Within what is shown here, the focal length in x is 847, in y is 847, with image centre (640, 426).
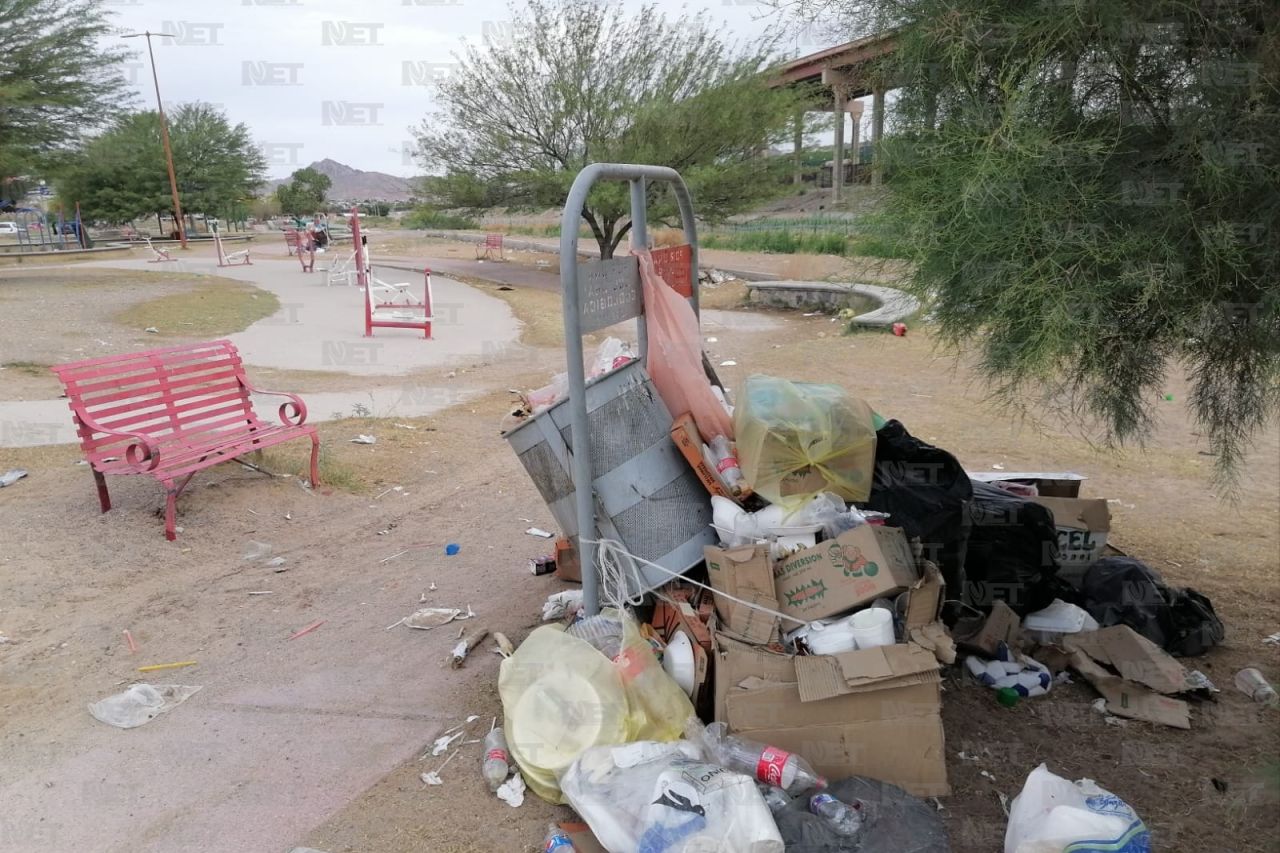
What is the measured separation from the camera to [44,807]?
8.68ft

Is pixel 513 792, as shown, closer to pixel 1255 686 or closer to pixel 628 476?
pixel 628 476

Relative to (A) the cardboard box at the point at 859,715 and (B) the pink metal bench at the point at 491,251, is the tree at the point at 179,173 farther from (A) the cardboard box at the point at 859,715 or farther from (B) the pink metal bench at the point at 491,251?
(A) the cardboard box at the point at 859,715

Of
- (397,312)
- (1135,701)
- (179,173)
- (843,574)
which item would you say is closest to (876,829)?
(843,574)

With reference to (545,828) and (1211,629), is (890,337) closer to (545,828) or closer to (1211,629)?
(1211,629)

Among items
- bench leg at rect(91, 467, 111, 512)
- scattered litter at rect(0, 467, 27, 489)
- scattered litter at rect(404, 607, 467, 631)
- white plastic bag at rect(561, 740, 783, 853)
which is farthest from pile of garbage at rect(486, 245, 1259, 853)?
scattered litter at rect(0, 467, 27, 489)

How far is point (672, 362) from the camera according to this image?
3510mm

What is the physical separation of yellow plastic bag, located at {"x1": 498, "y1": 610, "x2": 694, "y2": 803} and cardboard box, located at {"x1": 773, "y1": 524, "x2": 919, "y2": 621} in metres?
0.52

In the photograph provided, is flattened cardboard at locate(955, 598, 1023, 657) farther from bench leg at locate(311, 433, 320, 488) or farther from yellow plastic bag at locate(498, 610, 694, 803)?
bench leg at locate(311, 433, 320, 488)

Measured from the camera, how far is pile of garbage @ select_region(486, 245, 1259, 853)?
2.38 meters

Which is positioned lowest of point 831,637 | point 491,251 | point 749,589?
point 831,637

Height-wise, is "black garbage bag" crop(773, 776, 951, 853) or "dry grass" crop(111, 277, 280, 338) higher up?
"dry grass" crop(111, 277, 280, 338)

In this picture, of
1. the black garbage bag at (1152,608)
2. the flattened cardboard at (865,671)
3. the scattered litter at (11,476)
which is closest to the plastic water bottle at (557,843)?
the flattened cardboard at (865,671)

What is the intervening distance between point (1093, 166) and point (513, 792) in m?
2.54

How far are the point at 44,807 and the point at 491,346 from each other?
9649 mm
